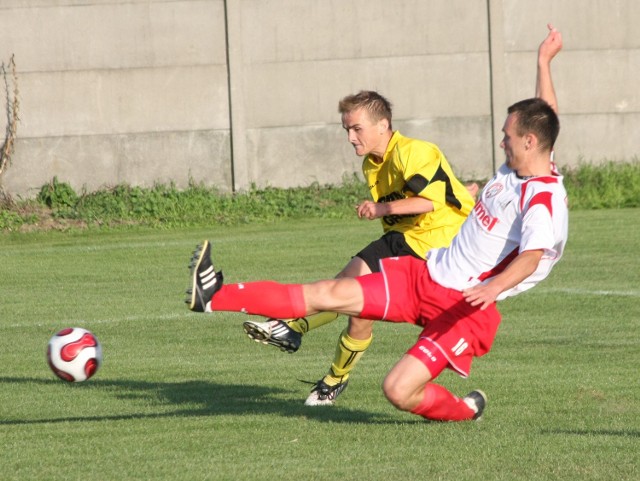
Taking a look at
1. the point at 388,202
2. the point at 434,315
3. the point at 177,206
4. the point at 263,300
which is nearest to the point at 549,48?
the point at 388,202

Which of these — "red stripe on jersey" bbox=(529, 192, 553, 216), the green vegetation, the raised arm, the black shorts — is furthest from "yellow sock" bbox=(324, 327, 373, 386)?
the green vegetation

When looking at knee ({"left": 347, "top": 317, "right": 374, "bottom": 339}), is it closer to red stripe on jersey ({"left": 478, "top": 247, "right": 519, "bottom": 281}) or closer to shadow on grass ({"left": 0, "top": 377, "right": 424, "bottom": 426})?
shadow on grass ({"left": 0, "top": 377, "right": 424, "bottom": 426})

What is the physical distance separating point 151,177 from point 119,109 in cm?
124

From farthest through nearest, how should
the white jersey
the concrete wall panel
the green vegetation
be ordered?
the concrete wall panel < the green vegetation < the white jersey

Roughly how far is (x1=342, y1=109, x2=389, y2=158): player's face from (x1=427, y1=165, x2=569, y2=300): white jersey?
1.47 metres

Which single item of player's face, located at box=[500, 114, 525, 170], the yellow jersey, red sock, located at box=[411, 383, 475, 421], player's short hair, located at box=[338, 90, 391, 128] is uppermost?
player's short hair, located at box=[338, 90, 391, 128]

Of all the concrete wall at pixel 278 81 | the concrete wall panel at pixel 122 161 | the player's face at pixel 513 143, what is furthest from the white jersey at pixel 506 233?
the concrete wall at pixel 278 81

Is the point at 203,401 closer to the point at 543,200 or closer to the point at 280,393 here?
the point at 280,393

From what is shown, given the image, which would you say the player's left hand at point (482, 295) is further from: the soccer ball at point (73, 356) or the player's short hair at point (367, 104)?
the soccer ball at point (73, 356)

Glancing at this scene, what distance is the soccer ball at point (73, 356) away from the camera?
7613mm

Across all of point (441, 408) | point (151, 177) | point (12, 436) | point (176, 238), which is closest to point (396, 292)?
point (441, 408)

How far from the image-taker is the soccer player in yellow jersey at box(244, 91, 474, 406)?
848 cm

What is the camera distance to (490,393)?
28.3 feet

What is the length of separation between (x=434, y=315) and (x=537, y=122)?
3.93 ft
